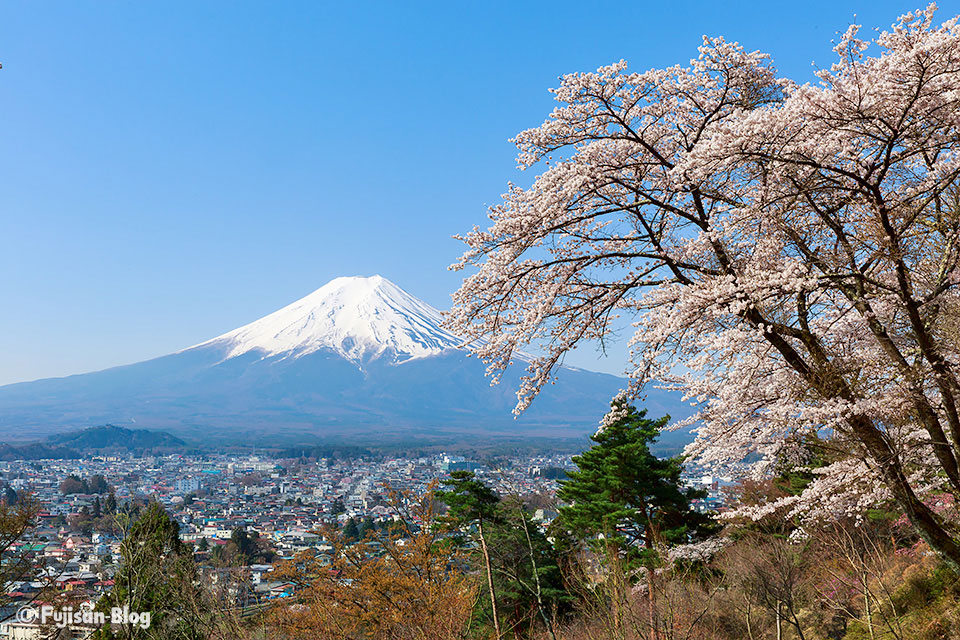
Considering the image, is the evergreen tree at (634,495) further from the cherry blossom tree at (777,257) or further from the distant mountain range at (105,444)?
the distant mountain range at (105,444)

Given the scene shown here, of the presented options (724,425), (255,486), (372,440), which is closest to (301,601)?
(724,425)

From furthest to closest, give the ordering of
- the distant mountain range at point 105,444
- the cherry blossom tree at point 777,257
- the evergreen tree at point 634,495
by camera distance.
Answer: the distant mountain range at point 105,444, the evergreen tree at point 634,495, the cherry blossom tree at point 777,257

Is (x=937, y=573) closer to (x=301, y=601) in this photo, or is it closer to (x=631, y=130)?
(x=631, y=130)

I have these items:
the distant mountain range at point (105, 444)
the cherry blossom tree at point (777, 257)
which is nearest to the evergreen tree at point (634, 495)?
the cherry blossom tree at point (777, 257)

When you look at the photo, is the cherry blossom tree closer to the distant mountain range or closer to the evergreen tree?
the evergreen tree

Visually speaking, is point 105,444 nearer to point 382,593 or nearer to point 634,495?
point 634,495

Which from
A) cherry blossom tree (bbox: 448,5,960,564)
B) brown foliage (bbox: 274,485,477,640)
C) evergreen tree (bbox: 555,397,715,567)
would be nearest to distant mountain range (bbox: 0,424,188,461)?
evergreen tree (bbox: 555,397,715,567)
